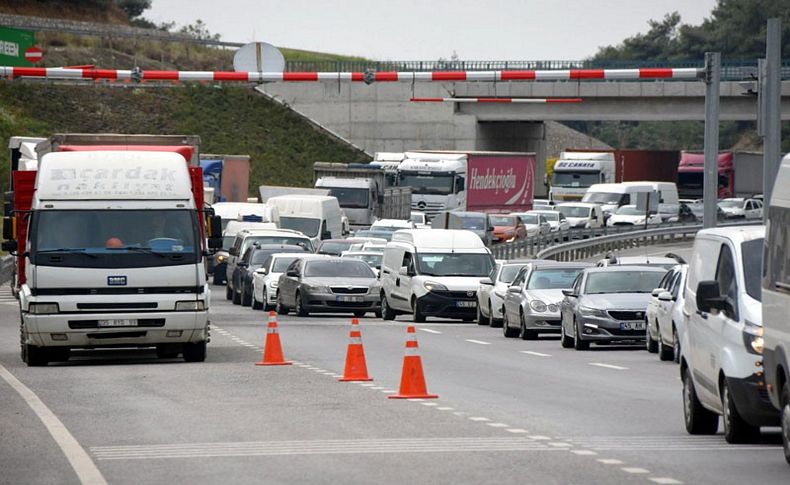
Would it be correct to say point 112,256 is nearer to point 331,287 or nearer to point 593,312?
point 593,312

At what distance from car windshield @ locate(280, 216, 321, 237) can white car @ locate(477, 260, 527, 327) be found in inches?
860

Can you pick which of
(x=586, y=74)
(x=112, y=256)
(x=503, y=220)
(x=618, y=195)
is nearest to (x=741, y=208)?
(x=618, y=195)

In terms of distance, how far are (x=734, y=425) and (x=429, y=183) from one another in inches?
2392

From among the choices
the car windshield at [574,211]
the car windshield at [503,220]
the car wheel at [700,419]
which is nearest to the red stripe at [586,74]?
the car windshield at [503,220]

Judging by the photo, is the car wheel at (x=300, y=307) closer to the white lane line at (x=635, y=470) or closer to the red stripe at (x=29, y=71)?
the red stripe at (x=29, y=71)

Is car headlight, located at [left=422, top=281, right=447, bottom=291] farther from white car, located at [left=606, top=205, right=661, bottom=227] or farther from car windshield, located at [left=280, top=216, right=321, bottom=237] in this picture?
white car, located at [left=606, top=205, right=661, bottom=227]

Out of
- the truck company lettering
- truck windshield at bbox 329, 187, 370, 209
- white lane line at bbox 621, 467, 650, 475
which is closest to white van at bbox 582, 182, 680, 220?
the truck company lettering

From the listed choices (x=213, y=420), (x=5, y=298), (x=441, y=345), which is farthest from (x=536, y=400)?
(x=5, y=298)

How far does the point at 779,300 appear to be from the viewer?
11.6 m

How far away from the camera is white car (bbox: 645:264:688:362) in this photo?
80.4 feet

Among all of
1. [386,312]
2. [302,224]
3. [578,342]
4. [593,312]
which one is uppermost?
[302,224]

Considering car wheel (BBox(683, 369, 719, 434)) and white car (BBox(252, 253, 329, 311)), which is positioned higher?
car wheel (BBox(683, 369, 719, 434))

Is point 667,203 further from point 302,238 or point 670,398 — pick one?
point 670,398

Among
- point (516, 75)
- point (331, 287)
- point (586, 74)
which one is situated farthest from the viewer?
point (516, 75)
